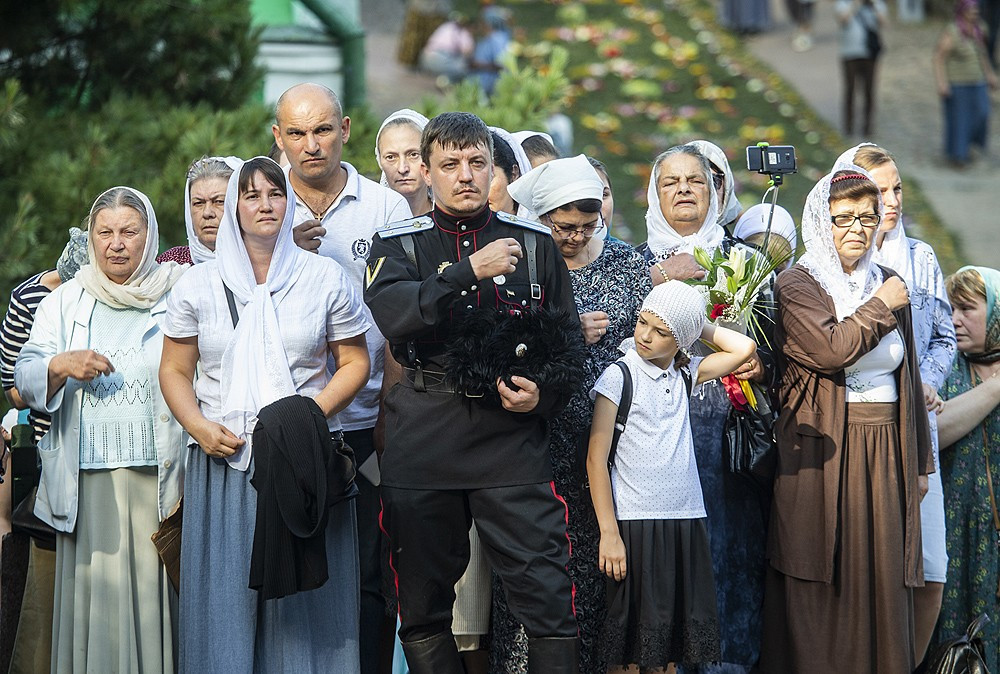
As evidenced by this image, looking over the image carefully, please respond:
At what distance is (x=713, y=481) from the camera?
5031 mm

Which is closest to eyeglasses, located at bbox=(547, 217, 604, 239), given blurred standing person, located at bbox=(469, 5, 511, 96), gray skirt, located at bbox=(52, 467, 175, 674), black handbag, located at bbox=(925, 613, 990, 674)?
gray skirt, located at bbox=(52, 467, 175, 674)

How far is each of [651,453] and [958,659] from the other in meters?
1.65

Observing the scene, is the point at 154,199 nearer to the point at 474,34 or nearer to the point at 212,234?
the point at 212,234

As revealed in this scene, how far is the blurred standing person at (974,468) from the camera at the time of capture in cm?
550

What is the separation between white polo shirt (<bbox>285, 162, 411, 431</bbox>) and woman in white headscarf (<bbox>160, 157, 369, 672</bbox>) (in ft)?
1.42

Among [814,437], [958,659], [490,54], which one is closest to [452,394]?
[814,437]

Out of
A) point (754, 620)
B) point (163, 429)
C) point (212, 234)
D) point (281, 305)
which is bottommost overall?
point (754, 620)

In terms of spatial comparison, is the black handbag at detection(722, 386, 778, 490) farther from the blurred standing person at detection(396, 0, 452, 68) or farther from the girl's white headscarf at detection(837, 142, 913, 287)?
the blurred standing person at detection(396, 0, 452, 68)

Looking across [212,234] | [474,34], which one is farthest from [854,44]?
[212,234]

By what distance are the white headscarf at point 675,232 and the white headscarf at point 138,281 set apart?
1.98 m

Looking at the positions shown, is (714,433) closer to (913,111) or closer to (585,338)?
(585,338)

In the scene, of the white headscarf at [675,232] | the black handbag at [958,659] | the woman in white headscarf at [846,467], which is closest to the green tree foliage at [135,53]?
the white headscarf at [675,232]

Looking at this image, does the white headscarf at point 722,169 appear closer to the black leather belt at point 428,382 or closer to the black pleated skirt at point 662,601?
the black pleated skirt at point 662,601

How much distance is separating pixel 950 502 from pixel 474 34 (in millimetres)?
14554
